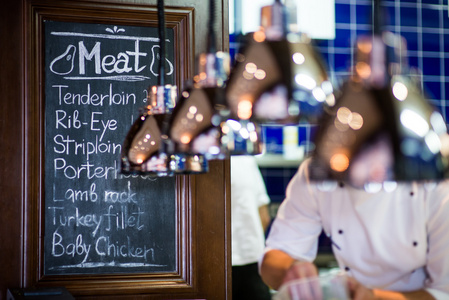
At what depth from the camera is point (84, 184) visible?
259 cm

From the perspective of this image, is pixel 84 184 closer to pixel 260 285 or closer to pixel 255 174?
pixel 255 174

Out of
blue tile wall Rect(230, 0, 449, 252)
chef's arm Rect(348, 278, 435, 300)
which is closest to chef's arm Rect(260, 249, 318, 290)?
chef's arm Rect(348, 278, 435, 300)

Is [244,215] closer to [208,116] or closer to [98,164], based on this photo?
[98,164]

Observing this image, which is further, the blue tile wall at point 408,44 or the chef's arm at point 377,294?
the blue tile wall at point 408,44

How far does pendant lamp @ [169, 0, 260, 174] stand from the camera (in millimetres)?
1370

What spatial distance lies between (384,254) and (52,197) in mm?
Result: 1368

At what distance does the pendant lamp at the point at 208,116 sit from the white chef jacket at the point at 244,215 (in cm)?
236

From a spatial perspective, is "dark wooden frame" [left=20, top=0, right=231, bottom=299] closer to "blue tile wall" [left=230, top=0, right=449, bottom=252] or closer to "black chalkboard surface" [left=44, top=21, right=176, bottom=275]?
"black chalkboard surface" [left=44, top=21, right=176, bottom=275]

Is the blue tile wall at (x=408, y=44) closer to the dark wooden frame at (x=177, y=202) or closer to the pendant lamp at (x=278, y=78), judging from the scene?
the dark wooden frame at (x=177, y=202)

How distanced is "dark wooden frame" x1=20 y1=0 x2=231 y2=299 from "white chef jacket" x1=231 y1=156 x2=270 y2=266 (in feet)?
3.67

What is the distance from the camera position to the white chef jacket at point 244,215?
12.6ft

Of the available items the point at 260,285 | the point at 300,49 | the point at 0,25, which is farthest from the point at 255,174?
the point at 300,49

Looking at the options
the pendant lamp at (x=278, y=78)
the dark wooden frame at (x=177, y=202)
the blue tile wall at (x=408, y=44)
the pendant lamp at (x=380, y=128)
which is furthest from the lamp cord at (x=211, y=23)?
the blue tile wall at (x=408, y=44)

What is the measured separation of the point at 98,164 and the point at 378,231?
46.8 inches
